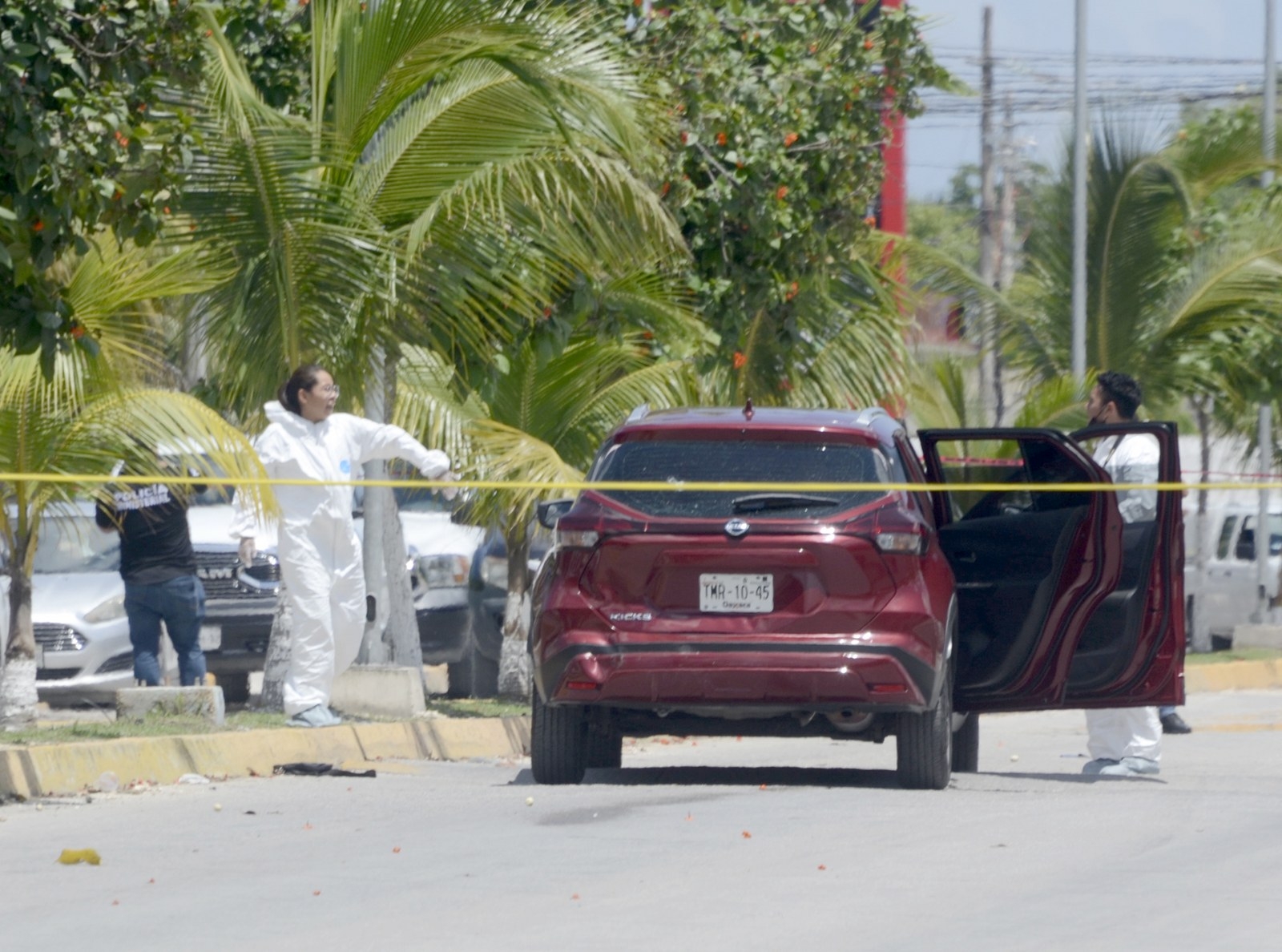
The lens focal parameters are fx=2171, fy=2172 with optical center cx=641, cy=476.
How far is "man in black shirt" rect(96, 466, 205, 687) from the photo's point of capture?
1288cm

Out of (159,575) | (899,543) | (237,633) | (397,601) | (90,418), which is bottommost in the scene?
(237,633)

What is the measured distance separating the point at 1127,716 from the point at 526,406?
16.7 ft

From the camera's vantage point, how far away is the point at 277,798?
29.7 ft

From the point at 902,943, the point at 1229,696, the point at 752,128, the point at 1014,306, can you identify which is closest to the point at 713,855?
the point at 902,943

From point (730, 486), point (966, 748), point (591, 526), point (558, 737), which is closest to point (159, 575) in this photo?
point (558, 737)

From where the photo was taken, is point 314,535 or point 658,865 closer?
point 658,865

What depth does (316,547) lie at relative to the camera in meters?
10.9

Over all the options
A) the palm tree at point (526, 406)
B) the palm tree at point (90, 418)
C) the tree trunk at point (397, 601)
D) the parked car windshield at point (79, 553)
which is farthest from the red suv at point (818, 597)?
the parked car windshield at point (79, 553)

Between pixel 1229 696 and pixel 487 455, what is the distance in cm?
760

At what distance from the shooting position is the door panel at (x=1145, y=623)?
9.59 m

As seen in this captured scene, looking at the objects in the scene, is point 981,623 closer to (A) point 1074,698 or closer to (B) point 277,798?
(A) point 1074,698

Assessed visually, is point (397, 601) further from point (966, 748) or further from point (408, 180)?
point (966, 748)

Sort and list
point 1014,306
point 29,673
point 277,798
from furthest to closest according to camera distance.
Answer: point 1014,306 → point 29,673 → point 277,798

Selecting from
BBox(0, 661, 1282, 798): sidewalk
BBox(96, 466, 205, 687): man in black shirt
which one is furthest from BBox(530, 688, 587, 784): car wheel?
BBox(96, 466, 205, 687): man in black shirt
